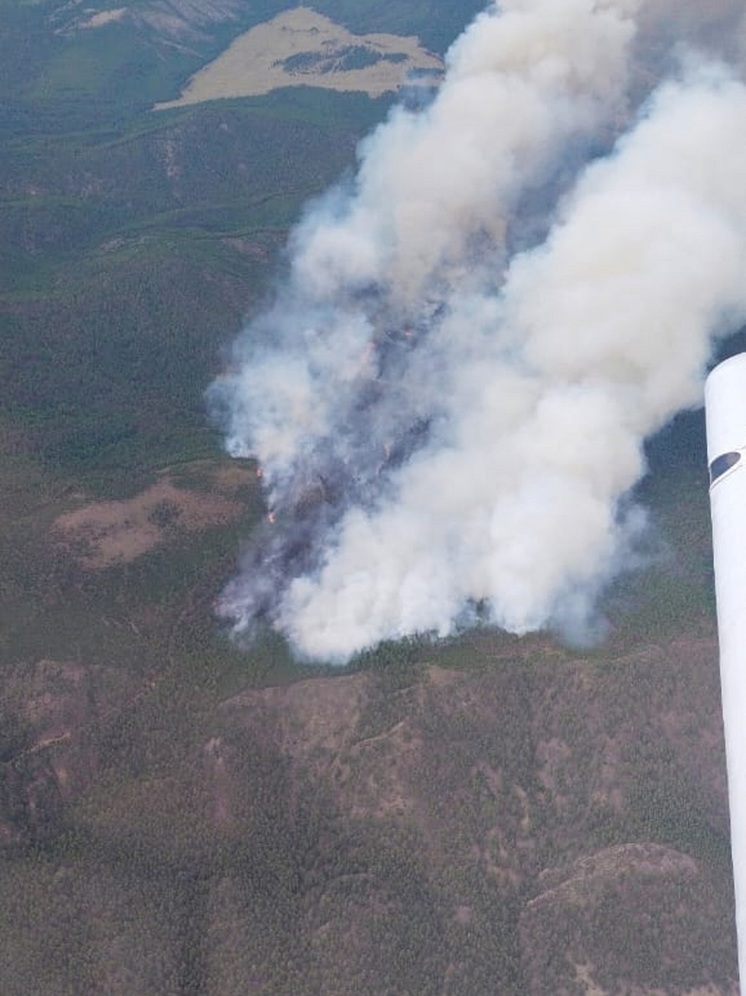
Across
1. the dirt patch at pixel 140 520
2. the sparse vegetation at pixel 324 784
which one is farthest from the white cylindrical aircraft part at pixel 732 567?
the dirt patch at pixel 140 520

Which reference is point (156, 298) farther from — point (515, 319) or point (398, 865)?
point (398, 865)

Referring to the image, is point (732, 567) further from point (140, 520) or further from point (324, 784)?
point (140, 520)

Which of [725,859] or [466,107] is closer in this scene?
[725,859]

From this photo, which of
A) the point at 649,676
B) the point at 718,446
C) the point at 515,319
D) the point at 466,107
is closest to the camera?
the point at 718,446

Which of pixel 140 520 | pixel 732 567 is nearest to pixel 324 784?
pixel 732 567

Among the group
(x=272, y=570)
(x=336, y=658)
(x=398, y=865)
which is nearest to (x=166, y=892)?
(x=398, y=865)

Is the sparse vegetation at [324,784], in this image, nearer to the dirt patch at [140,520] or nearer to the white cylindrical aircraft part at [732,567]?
the dirt patch at [140,520]

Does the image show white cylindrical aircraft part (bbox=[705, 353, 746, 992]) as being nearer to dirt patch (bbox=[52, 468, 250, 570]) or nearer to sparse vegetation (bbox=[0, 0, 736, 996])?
sparse vegetation (bbox=[0, 0, 736, 996])
